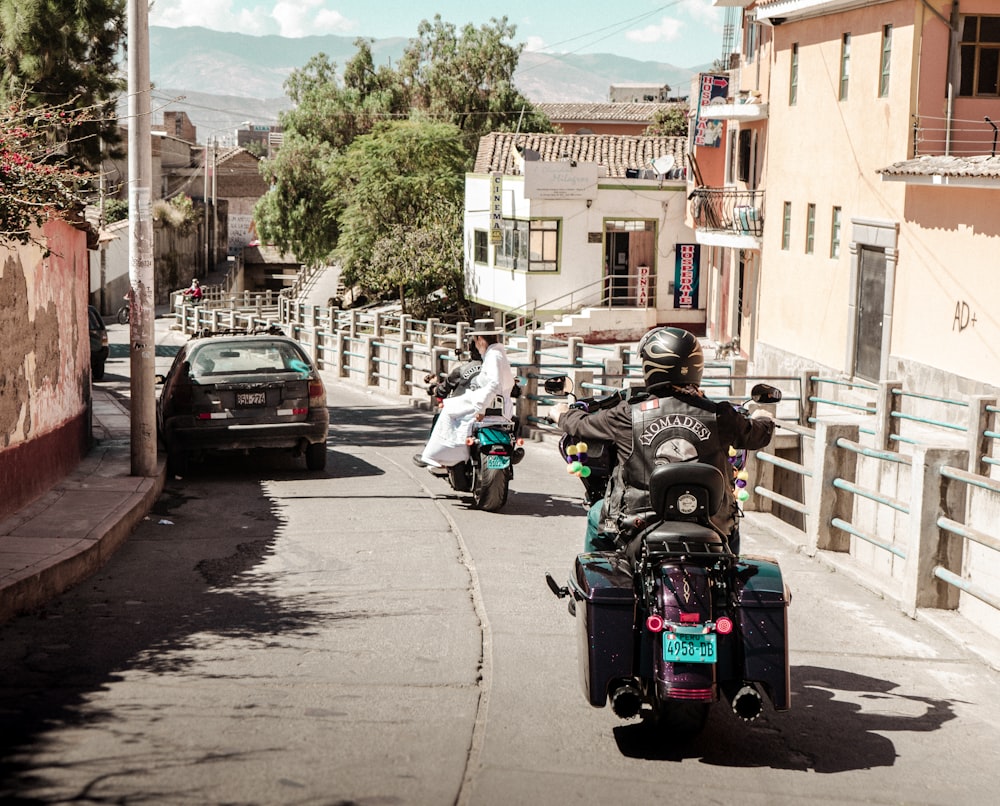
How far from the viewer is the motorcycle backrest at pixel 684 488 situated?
18.1 ft

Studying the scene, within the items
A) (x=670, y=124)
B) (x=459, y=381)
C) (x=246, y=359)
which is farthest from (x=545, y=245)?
(x=459, y=381)

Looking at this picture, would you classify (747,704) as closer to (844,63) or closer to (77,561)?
(77,561)

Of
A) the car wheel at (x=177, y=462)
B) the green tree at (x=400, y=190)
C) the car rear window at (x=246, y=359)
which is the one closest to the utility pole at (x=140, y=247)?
the car wheel at (x=177, y=462)

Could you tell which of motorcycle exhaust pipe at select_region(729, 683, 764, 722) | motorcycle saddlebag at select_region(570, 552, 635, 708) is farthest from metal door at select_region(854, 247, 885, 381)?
motorcycle exhaust pipe at select_region(729, 683, 764, 722)

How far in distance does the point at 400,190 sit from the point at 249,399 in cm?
4114

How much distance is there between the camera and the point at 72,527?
991 centimetres

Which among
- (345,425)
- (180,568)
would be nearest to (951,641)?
(180,568)

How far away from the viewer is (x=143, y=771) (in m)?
5.16

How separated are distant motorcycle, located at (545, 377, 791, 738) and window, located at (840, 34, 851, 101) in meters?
22.4

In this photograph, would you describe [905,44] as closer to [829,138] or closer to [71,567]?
[829,138]

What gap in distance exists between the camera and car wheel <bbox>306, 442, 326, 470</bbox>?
47.4 ft

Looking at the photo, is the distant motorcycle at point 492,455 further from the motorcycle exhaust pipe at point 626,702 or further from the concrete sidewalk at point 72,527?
the motorcycle exhaust pipe at point 626,702

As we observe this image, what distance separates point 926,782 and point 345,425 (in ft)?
51.6

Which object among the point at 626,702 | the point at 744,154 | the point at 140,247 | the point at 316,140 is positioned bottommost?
the point at 626,702
